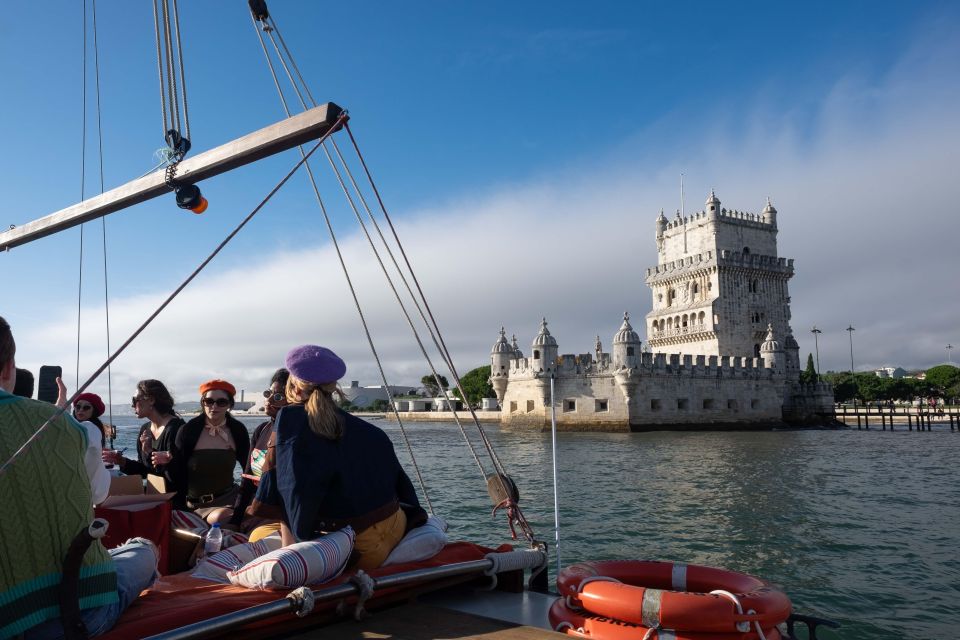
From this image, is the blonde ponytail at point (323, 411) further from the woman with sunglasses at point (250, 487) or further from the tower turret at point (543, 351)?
the tower turret at point (543, 351)

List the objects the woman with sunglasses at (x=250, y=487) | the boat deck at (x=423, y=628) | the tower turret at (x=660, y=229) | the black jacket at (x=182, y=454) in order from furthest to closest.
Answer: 1. the tower turret at (x=660, y=229)
2. the black jacket at (x=182, y=454)
3. the woman with sunglasses at (x=250, y=487)
4. the boat deck at (x=423, y=628)

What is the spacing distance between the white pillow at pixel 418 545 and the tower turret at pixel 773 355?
4429 centimetres

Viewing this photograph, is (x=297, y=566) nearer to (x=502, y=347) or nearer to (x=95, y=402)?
(x=95, y=402)

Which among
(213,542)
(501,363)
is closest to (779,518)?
(213,542)

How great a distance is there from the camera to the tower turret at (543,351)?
3828 centimetres

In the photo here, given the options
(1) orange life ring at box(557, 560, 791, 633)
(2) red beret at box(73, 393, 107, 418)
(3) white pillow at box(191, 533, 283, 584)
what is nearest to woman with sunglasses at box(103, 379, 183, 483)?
(2) red beret at box(73, 393, 107, 418)

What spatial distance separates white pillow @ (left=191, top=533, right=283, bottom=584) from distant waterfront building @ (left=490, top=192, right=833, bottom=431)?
3350cm

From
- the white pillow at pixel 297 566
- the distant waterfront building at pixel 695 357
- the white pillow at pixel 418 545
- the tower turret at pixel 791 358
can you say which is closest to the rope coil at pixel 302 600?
the white pillow at pixel 297 566

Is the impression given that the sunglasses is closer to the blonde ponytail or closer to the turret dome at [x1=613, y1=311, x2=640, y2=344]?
the blonde ponytail

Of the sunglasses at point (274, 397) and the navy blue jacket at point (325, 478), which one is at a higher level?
the sunglasses at point (274, 397)

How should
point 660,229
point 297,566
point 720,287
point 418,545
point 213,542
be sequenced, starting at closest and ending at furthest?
point 297,566
point 418,545
point 213,542
point 720,287
point 660,229

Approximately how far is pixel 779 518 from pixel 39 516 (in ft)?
Result: 38.1

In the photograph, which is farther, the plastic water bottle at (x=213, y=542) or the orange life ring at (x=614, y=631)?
the plastic water bottle at (x=213, y=542)

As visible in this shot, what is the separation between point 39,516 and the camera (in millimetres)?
2156
